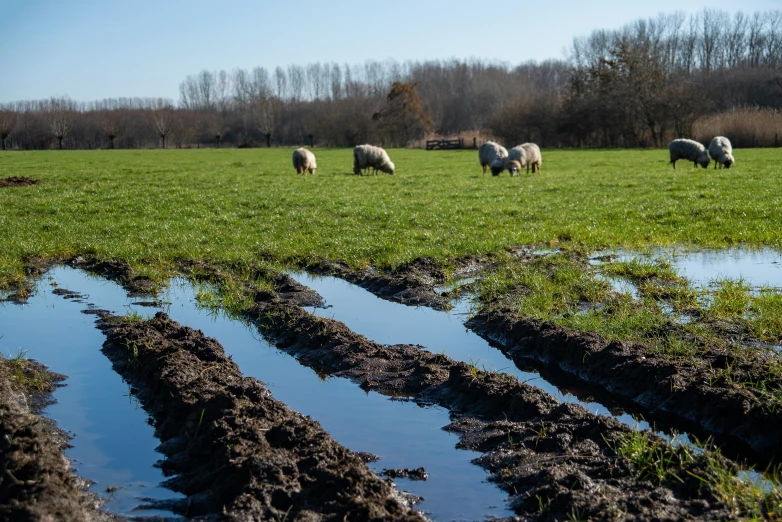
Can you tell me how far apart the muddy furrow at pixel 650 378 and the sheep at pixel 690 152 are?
28.5m

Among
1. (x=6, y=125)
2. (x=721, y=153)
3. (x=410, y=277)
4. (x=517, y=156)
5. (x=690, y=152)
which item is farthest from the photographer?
(x=6, y=125)

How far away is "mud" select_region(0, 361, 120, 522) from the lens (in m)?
4.11

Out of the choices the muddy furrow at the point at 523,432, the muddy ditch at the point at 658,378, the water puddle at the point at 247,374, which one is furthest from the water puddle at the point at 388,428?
the muddy ditch at the point at 658,378

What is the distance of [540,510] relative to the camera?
437cm

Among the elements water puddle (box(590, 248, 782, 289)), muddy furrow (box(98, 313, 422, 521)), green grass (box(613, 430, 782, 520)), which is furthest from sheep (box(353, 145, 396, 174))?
green grass (box(613, 430, 782, 520))

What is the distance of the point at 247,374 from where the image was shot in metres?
7.45

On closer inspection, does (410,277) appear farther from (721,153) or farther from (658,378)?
(721,153)

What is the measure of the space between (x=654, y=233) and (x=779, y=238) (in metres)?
2.11

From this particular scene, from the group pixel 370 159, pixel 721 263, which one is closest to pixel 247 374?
pixel 721 263

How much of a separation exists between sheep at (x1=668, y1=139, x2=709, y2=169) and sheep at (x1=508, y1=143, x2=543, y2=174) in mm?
5981

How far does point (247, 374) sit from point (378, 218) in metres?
10.6

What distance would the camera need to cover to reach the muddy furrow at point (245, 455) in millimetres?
4352

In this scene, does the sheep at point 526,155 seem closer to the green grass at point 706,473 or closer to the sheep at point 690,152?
the sheep at point 690,152

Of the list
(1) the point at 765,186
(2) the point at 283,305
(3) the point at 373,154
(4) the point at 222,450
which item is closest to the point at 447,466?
(4) the point at 222,450
